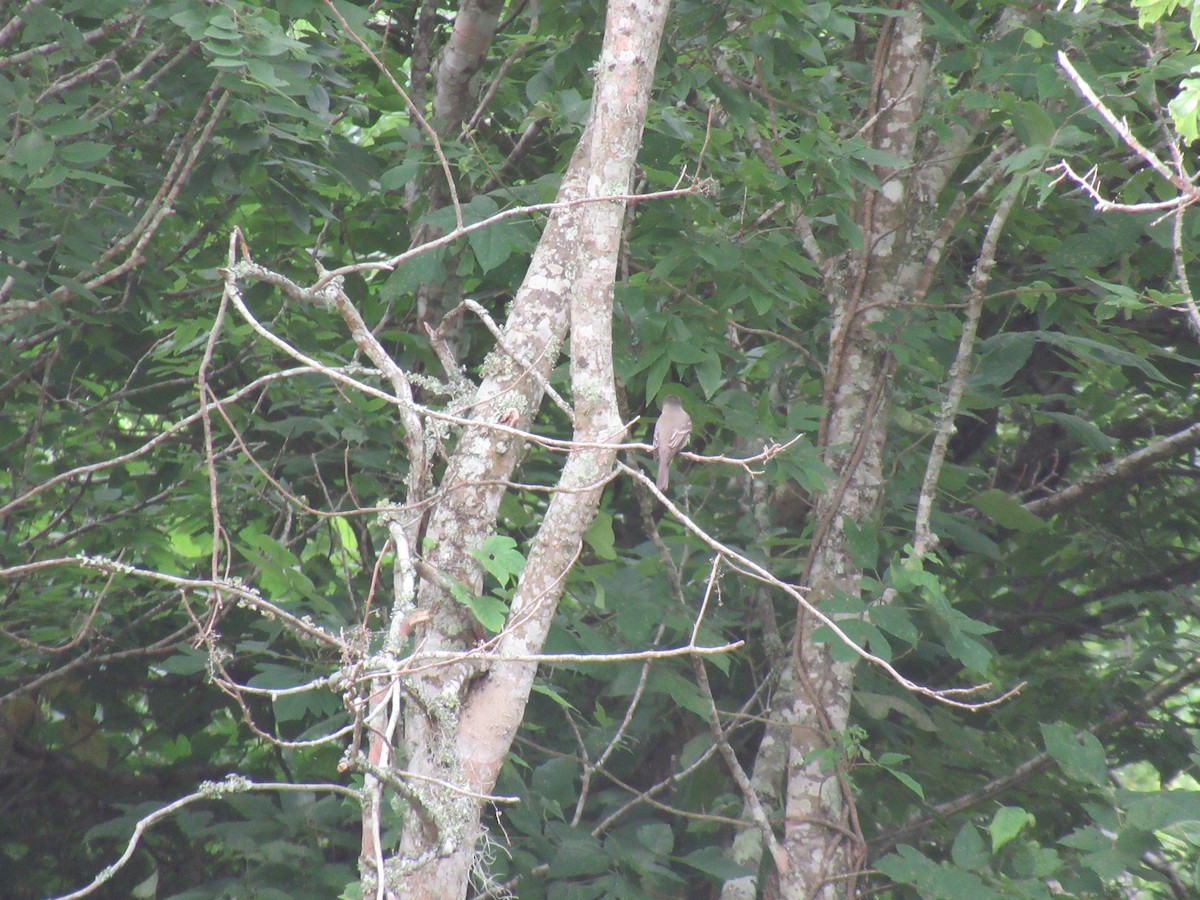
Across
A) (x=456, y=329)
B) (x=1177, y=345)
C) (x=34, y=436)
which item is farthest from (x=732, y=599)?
(x=34, y=436)

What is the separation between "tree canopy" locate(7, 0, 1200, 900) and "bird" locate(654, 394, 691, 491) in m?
0.12

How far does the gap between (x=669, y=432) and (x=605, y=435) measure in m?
1.39

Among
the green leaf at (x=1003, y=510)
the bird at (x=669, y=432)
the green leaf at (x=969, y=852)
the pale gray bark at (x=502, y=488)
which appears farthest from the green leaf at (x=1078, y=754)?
the pale gray bark at (x=502, y=488)

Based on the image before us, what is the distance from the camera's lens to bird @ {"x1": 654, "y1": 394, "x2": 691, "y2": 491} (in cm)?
344

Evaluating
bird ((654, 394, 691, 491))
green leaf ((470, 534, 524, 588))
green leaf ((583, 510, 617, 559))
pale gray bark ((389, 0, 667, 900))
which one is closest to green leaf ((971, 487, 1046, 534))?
bird ((654, 394, 691, 491))

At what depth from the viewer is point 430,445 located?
232 cm

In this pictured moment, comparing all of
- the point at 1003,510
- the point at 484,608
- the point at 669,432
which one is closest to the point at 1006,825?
the point at 1003,510

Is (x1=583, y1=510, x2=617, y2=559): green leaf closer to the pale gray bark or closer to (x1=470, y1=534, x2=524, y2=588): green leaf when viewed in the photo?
the pale gray bark

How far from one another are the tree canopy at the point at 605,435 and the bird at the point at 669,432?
0.41 feet

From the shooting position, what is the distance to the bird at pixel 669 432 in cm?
344

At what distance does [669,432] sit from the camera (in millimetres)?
3604

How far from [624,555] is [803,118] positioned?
2.00m

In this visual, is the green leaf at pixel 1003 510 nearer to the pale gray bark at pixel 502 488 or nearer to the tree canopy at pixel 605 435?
the tree canopy at pixel 605 435

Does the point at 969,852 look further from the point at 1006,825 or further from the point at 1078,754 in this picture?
the point at 1078,754
